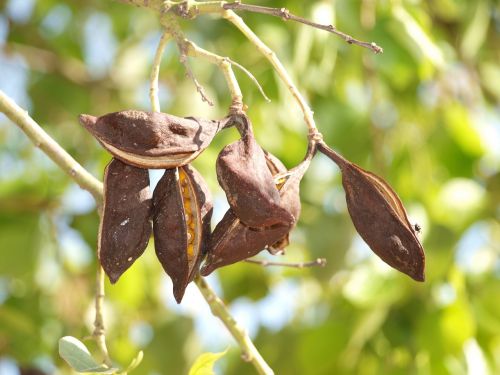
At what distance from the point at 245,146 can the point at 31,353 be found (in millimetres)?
1433

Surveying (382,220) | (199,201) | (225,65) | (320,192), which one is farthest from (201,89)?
(320,192)

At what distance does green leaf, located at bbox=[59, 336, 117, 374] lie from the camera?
1138 millimetres

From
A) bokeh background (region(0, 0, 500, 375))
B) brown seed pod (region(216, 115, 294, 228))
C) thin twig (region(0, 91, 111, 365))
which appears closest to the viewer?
brown seed pod (region(216, 115, 294, 228))

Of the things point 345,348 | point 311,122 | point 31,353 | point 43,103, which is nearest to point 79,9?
point 43,103

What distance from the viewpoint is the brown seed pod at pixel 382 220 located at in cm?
118

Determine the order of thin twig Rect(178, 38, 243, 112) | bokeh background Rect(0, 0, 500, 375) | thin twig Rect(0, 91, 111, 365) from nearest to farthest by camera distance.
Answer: thin twig Rect(178, 38, 243, 112) < thin twig Rect(0, 91, 111, 365) < bokeh background Rect(0, 0, 500, 375)

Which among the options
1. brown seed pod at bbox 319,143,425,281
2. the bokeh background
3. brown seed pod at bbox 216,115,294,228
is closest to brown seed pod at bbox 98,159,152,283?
brown seed pod at bbox 216,115,294,228

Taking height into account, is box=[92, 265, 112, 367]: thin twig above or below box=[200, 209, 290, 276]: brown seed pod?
below

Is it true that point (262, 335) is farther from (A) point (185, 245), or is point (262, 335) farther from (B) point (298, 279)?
(A) point (185, 245)

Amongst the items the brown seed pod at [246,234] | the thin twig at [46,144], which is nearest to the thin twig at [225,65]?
the brown seed pod at [246,234]

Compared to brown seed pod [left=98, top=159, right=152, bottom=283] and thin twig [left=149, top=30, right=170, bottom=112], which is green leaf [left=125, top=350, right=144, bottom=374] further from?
thin twig [left=149, top=30, right=170, bottom=112]

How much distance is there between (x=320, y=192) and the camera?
273cm

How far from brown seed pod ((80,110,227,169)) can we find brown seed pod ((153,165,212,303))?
5cm

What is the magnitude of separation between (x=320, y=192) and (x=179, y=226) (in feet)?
5.23
